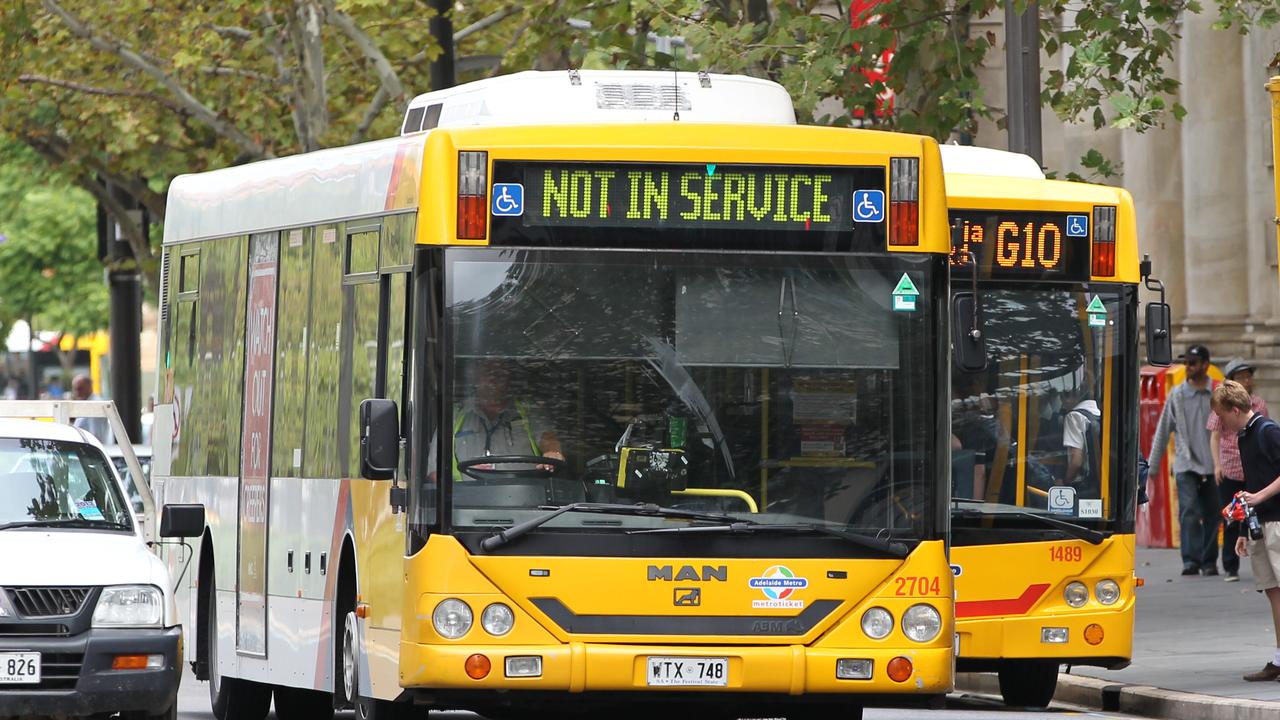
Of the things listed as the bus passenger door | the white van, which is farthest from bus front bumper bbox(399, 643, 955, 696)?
the bus passenger door

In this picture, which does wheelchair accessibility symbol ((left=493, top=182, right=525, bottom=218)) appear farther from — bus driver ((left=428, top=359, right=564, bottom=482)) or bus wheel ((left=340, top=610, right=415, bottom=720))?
bus wheel ((left=340, top=610, right=415, bottom=720))

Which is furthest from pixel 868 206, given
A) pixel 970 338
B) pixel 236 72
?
pixel 236 72

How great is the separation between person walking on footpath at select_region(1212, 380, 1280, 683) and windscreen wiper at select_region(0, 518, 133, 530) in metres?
6.15

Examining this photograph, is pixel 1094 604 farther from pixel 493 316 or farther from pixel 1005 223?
pixel 493 316

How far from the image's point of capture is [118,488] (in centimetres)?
1254

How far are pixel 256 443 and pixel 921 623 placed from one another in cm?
449

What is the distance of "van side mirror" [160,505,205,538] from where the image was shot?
11.9 m

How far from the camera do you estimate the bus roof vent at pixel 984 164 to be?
14680 millimetres

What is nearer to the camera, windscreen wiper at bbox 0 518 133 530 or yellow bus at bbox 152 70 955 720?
yellow bus at bbox 152 70 955 720

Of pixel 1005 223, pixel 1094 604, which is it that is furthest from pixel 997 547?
pixel 1005 223

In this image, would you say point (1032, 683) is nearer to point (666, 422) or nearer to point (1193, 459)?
point (666, 422)

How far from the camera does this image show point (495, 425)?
9930mm

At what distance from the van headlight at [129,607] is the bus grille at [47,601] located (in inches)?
3.5

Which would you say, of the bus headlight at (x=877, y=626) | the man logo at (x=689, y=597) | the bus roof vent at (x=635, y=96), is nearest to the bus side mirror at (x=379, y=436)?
the man logo at (x=689, y=597)
